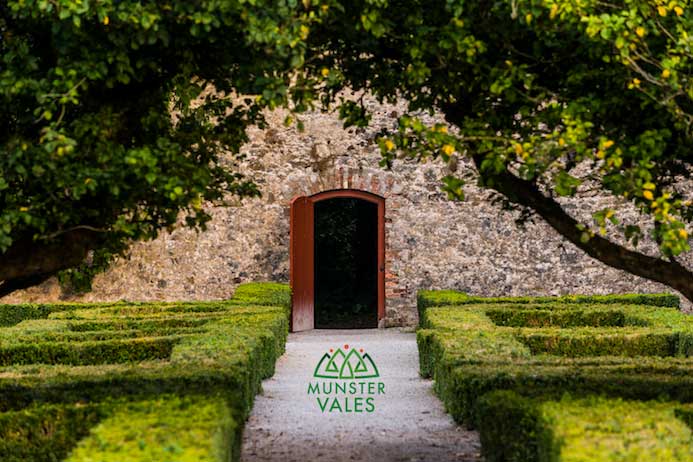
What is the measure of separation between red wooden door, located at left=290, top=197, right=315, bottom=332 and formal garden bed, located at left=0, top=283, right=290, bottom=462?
474 cm

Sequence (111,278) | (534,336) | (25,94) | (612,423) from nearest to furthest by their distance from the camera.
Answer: (612,423) < (25,94) < (534,336) < (111,278)

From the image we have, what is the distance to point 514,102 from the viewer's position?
5.51m

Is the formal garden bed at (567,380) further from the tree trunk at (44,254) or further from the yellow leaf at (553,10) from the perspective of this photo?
the tree trunk at (44,254)

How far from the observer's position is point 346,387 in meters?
9.64

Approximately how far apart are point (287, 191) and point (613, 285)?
5.56m

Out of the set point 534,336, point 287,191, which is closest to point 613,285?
point 287,191

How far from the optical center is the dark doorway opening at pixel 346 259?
2125cm

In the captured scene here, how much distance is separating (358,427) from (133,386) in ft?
7.49

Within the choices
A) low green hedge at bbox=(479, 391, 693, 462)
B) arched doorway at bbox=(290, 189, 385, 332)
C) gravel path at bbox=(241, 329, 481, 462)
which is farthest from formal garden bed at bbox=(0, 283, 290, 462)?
arched doorway at bbox=(290, 189, 385, 332)

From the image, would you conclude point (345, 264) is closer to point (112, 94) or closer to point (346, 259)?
point (346, 259)

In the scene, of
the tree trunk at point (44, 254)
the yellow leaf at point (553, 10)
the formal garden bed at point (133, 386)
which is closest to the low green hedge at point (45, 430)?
the formal garden bed at point (133, 386)

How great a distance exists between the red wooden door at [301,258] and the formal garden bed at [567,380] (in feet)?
14.4

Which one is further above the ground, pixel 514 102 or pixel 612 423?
pixel 514 102

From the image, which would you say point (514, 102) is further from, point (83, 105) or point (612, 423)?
point (83, 105)
